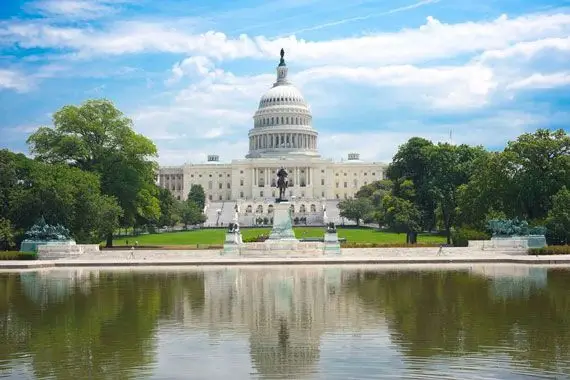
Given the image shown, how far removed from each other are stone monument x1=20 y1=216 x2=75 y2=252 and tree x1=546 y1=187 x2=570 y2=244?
26.8 meters

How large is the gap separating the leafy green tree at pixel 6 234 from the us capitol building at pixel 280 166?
101534 mm

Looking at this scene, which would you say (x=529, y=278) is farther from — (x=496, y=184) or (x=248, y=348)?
(x=496, y=184)

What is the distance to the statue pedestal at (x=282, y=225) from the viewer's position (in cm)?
4225

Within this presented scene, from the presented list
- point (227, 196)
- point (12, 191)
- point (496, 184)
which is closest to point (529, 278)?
point (496, 184)

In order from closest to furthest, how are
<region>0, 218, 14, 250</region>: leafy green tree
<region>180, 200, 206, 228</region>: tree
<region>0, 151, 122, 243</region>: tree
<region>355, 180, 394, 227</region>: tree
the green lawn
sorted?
<region>0, 218, 14, 250</region>: leafy green tree
<region>0, 151, 122, 243</region>: tree
the green lawn
<region>355, 180, 394, 227</region>: tree
<region>180, 200, 206, 228</region>: tree

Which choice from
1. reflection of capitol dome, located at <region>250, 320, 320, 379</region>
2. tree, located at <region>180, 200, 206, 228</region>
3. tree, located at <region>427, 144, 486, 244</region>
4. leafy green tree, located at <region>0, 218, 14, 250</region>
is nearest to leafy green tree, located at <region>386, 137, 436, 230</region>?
tree, located at <region>427, 144, 486, 244</region>

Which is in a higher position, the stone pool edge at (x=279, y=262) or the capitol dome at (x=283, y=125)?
the capitol dome at (x=283, y=125)

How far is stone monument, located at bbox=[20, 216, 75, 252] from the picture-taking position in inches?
1567

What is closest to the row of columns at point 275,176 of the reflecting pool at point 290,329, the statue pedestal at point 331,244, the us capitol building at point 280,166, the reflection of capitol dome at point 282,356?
the us capitol building at point 280,166

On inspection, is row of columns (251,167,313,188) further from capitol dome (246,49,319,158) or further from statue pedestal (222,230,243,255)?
statue pedestal (222,230,243,255)

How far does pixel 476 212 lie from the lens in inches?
1914

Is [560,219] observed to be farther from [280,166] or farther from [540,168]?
[280,166]

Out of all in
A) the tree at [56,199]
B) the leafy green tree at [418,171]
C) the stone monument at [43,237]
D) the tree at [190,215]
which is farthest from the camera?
the tree at [190,215]

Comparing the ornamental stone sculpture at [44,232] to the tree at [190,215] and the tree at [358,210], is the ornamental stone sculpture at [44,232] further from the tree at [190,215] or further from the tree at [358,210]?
the tree at [358,210]
